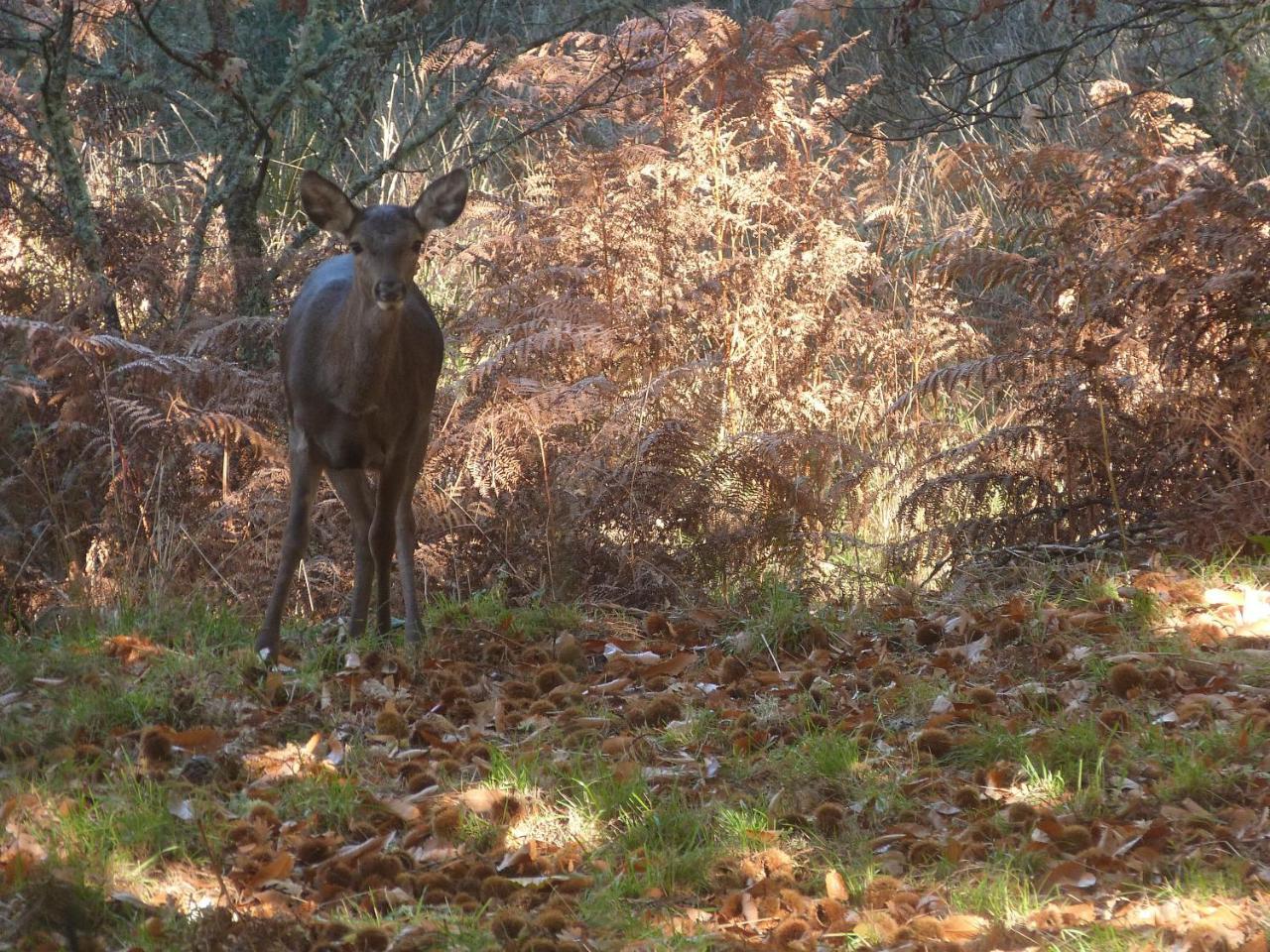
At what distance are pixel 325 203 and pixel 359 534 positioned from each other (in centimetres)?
141

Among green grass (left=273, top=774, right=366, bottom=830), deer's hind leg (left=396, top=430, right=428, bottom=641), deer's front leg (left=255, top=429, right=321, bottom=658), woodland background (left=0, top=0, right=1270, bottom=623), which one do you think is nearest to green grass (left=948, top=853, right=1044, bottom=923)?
green grass (left=273, top=774, right=366, bottom=830)

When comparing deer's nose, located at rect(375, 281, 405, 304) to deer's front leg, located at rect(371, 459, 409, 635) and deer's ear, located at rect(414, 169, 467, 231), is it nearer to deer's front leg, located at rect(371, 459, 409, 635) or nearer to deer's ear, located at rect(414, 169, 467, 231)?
deer's ear, located at rect(414, 169, 467, 231)

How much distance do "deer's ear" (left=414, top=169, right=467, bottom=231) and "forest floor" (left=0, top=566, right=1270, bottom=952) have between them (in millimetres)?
1564

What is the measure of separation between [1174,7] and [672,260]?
2876 millimetres

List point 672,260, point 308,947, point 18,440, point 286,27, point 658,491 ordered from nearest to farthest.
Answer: point 308,947, point 658,491, point 18,440, point 672,260, point 286,27

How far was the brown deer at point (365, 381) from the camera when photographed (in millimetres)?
5477

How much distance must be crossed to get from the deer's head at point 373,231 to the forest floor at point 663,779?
1330mm

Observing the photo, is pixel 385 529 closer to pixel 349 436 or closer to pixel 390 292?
pixel 349 436

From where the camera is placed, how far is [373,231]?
5.45 meters

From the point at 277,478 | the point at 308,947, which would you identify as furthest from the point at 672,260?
the point at 308,947

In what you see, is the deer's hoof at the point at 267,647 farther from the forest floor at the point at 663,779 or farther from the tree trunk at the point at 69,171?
the tree trunk at the point at 69,171

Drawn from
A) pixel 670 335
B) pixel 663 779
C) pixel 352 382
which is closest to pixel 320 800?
pixel 663 779

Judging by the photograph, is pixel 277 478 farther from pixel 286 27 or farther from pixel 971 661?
pixel 286 27

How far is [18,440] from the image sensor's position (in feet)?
23.5
